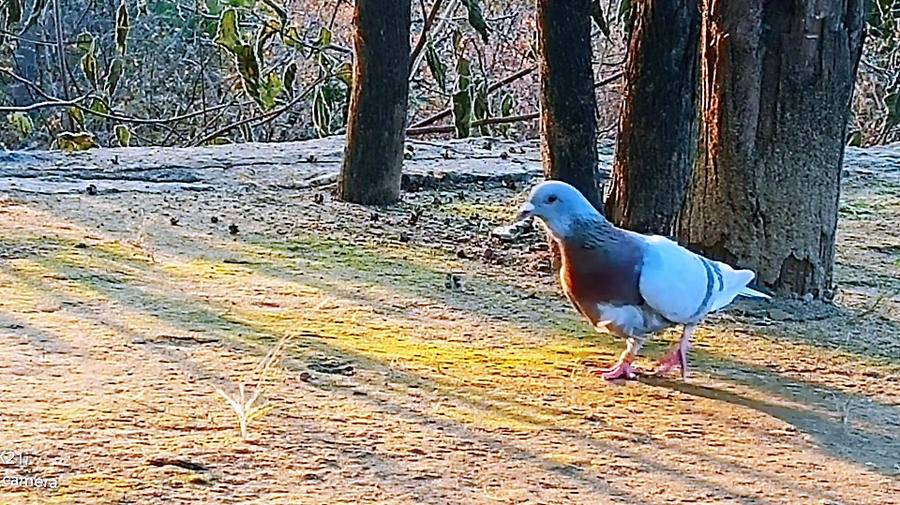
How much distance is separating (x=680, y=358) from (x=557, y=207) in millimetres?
440

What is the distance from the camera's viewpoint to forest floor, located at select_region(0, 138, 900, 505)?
2059mm

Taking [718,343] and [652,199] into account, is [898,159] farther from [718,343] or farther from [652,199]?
[718,343]

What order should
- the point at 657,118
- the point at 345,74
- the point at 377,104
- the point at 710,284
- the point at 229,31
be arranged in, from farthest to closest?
the point at 345,74
the point at 229,31
the point at 377,104
the point at 657,118
the point at 710,284

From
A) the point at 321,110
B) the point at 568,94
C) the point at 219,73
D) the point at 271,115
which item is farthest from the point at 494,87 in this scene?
the point at 568,94

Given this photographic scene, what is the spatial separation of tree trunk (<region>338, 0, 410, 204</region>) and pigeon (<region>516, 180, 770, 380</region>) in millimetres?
2465

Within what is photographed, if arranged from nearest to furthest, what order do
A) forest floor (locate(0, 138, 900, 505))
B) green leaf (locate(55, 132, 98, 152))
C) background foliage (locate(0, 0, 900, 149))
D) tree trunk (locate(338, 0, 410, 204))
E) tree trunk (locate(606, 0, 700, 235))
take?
forest floor (locate(0, 138, 900, 505)) → tree trunk (locate(606, 0, 700, 235)) → tree trunk (locate(338, 0, 410, 204)) → green leaf (locate(55, 132, 98, 152)) → background foliage (locate(0, 0, 900, 149))

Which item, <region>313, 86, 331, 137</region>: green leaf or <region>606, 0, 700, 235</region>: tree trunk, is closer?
<region>606, 0, 700, 235</region>: tree trunk

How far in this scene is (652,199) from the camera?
376 centimetres

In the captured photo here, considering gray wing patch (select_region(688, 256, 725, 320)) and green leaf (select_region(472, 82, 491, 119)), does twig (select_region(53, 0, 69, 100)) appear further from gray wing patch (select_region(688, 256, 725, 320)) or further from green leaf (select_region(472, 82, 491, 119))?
gray wing patch (select_region(688, 256, 725, 320))

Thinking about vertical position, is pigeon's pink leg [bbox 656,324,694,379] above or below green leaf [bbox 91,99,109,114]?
below

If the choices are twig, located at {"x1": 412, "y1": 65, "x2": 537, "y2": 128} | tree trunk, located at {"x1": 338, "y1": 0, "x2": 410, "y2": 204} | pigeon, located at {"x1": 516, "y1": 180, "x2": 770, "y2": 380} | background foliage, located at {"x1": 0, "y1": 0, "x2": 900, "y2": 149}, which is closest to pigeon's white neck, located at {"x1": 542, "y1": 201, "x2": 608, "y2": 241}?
pigeon, located at {"x1": 516, "y1": 180, "x2": 770, "y2": 380}

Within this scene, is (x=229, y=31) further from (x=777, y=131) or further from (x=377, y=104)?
(x=777, y=131)

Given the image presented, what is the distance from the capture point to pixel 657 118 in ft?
12.0

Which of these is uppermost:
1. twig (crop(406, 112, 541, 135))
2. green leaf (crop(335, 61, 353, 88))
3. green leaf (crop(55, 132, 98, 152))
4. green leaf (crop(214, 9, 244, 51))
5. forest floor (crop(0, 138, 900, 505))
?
green leaf (crop(214, 9, 244, 51))
